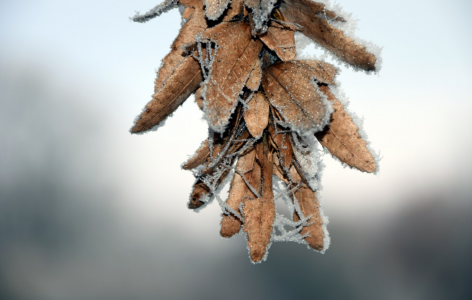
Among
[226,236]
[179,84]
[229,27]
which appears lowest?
[226,236]

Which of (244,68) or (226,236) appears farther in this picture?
(226,236)

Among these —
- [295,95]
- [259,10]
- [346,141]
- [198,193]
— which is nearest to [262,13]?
[259,10]

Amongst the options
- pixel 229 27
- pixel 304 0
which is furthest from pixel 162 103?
pixel 304 0

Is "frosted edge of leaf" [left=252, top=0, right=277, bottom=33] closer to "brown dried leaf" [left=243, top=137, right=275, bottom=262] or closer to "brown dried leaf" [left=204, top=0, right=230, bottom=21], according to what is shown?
"brown dried leaf" [left=204, top=0, right=230, bottom=21]

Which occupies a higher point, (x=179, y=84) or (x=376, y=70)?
(x=376, y=70)

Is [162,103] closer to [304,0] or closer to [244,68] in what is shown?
[244,68]

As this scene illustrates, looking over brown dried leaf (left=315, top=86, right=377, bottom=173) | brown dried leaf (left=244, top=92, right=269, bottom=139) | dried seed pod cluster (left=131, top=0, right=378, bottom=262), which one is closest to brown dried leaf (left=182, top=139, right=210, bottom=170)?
dried seed pod cluster (left=131, top=0, right=378, bottom=262)

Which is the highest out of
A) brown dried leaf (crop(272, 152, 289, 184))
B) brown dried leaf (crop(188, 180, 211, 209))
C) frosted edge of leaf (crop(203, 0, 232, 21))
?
frosted edge of leaf (crop(203, 0, 232, 21))

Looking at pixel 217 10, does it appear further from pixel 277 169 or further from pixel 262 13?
pixel 277 169
